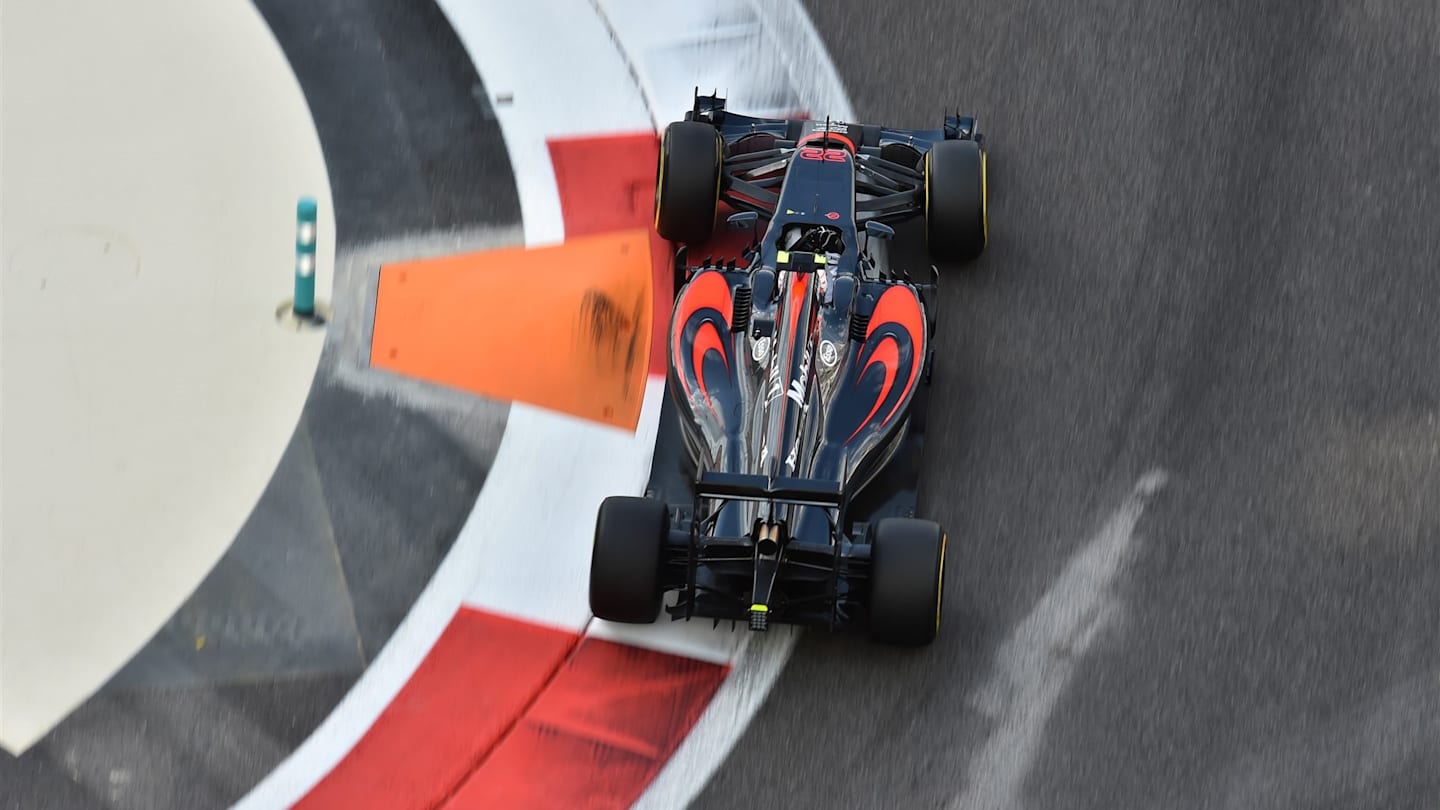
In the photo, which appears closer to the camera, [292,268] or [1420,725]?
[1420,725]

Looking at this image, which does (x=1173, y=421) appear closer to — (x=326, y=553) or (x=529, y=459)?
(x=529, y=459)

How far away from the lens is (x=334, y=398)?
9.25 meters

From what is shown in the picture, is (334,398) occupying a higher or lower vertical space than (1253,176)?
lower

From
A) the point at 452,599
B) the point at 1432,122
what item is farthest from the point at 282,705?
the point at 1432,122

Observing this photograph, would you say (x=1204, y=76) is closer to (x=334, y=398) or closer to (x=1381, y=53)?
(x=1381, y=53)

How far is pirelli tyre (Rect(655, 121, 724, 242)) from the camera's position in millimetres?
9547

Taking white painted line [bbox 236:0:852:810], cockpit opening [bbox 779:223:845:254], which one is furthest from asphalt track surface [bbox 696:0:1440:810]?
cockpit opening [bbox 779:223:845:254]

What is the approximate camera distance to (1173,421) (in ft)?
29.6

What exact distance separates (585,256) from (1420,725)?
4797 millimetres

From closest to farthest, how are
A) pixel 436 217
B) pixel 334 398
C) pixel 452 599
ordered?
pixel 452 599
pixel 334 398
pixel 436 217

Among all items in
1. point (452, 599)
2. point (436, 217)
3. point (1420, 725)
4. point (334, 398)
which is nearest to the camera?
point (1420, 725)

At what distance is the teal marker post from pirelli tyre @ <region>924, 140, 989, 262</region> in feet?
10.5

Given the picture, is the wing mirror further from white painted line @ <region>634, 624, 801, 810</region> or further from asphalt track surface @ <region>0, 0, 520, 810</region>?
white painted line @ <region>634, 624, 801, 810</region>

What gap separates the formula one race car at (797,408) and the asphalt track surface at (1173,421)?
47cm
